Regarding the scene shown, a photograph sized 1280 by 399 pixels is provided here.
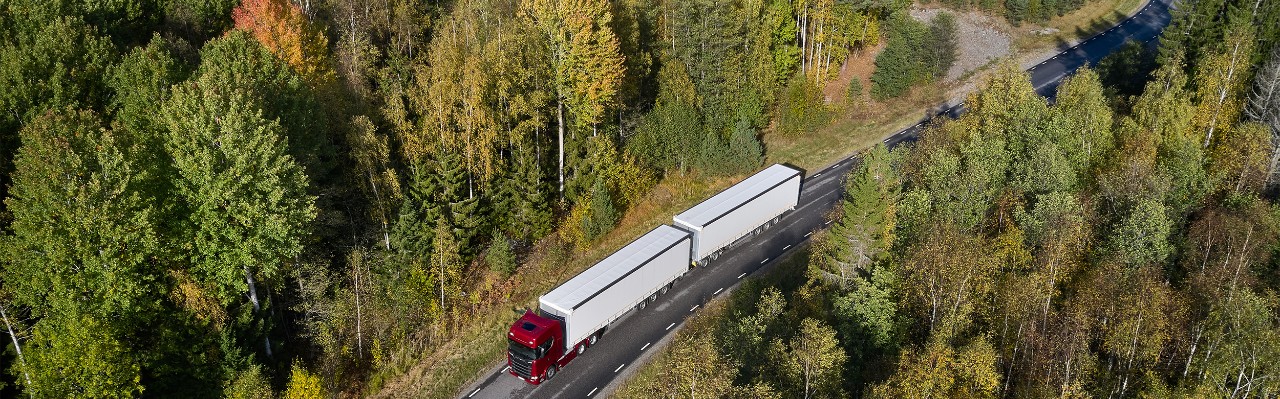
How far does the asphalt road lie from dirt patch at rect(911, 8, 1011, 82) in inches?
361

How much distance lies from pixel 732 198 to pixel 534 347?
19.6 metres

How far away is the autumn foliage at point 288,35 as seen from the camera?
50.3 m

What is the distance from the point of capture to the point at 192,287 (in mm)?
36781

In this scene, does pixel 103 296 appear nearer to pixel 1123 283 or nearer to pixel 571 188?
pixel 571 188

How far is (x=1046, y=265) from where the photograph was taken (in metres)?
39.4

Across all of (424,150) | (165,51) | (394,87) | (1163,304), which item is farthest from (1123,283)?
(165,51)

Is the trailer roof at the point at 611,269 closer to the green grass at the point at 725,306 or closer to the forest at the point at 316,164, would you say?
the green grass at the point at 725,306

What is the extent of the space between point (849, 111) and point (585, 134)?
31.7 meters

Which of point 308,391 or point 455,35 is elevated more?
point 455,35

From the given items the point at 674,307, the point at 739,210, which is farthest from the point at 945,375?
the point at 739,210

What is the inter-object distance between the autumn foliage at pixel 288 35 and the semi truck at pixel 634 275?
2244 cm

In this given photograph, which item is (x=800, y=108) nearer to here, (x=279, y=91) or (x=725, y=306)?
(x=725, y=306)

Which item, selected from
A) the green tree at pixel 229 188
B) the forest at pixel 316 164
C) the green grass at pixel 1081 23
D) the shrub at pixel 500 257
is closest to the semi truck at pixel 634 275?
the forest at pixel 316 164

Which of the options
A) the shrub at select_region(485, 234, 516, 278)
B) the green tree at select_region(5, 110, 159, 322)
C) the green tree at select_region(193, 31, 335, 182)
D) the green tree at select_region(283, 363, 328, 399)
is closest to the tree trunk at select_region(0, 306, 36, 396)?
the green tree at select_region(5, 110, 159, 322)
